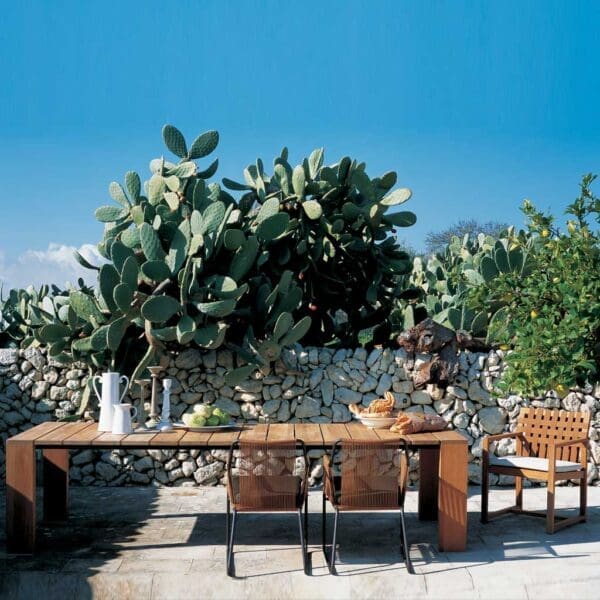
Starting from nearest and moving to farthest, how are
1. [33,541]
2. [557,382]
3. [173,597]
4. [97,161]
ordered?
[173,597]
[33,541]
[557,382]
[97,161]

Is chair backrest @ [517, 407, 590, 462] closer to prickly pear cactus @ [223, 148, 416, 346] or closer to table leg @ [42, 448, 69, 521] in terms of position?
prickly pear cactus @ [223, 148, 416, 346]

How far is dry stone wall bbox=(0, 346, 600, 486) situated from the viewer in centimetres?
834

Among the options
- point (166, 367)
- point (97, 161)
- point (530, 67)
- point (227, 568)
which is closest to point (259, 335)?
point (166, 367)

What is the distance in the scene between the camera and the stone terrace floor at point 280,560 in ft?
16.7

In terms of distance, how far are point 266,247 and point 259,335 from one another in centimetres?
103

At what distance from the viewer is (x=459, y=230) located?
30.2 meters

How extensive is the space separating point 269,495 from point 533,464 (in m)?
2.37

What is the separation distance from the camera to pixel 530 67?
64.1 feet

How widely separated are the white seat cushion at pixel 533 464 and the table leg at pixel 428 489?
1.57 feet

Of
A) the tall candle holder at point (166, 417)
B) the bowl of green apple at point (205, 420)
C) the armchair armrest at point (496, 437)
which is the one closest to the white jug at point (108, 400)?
the tall candle holder at point (166, 417)

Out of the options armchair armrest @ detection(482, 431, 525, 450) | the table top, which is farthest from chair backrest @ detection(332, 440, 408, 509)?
armchair armrest @ detection(482, 431, 525, 450)

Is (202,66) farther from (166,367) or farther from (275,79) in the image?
(166,367)

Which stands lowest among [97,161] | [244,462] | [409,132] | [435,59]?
[244,462]

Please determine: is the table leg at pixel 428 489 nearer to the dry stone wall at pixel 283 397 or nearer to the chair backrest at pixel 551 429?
the chair backrest at pixel 551 429
